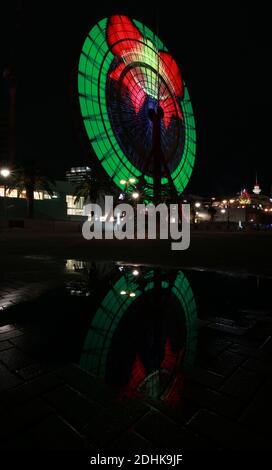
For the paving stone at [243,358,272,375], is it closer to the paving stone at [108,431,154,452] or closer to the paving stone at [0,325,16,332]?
the paving stone at [108,431,154,452]

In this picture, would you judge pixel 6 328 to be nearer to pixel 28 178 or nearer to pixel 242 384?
pixel 242 384

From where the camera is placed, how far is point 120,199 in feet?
133

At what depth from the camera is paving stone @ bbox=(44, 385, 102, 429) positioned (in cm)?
175

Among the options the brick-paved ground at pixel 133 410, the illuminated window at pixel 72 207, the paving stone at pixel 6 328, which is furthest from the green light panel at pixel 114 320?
the illuminated window at pixel 72 207

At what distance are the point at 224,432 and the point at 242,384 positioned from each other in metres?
0.63

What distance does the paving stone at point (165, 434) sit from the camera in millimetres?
1548

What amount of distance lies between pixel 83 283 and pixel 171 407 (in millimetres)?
4156

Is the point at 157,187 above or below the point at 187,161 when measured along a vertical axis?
below

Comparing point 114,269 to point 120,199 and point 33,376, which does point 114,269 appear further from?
point 120,199

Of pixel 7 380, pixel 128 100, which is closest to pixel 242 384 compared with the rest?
pixel 7 380

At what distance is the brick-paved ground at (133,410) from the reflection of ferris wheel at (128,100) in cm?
3154

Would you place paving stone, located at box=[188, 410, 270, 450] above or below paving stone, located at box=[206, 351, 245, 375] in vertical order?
above

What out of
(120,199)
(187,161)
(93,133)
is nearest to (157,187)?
(120,199)

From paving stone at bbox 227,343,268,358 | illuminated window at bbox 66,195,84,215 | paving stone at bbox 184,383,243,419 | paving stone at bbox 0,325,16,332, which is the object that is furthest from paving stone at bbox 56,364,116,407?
illuminated window at bbox 66,195,84,215
